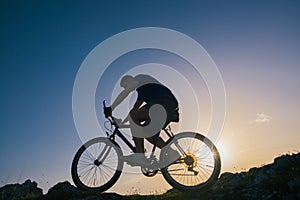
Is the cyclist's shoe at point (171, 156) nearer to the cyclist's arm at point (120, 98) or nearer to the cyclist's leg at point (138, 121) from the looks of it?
the cyclist's leg at point (138, 121)

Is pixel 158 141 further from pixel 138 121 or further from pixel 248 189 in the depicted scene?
pixel 248 189

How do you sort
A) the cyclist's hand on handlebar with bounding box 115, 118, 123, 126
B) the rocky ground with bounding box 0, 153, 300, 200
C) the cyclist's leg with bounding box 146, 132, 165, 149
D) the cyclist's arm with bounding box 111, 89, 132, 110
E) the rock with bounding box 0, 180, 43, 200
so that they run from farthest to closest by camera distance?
1. the cyclist's hand on handlebar with bounding box 115, 118, 123, 126
2. the rock with bounding box 0, 180, 43, 200
3. the cyclist's arm with bounding box 111, 89, 132, 110
4. the cyclist's leg with bounding box 146, 132, 165, 149
5. the rocky ground with bounding box 0, 153, 300, 200

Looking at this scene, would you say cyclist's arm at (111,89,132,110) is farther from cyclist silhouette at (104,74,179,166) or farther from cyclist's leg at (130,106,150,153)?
cyclist's leg at (130,106,150,153)

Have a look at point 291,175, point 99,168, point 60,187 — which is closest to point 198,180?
point 291,175

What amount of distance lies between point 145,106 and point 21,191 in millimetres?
5078

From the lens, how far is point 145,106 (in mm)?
8188

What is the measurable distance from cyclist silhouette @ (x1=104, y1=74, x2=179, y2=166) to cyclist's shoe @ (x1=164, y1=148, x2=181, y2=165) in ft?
0.13

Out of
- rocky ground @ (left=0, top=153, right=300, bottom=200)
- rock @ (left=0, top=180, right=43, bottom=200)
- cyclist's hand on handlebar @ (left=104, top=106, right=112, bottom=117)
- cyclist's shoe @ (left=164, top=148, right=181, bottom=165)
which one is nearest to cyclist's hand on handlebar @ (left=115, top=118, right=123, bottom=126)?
cyclist's hand on handlebar @ (left=104, top=106, right=112, bottom=117)

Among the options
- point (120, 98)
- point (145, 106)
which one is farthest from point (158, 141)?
point (120, 98)

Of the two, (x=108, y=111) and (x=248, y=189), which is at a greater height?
(x=108, y=111)

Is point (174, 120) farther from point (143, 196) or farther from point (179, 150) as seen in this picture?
point (143, 196)

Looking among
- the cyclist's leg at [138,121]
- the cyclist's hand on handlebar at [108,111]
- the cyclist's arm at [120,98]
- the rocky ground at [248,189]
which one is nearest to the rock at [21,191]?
the rocky ground at [248,189]

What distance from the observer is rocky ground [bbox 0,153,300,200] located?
6.54m

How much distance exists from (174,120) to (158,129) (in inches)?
21.9
